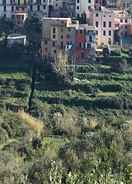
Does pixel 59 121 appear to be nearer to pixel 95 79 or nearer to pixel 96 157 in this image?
pixel 95 79

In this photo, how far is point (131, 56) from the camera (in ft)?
165

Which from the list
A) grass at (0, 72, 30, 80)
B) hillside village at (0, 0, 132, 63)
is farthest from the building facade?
grass at (0, 72, 30, 80)

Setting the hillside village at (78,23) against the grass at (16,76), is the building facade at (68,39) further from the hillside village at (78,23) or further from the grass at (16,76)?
the grass at (16,76)

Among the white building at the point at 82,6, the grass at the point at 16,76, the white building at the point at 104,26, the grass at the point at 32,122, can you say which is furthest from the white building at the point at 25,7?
the grass at the point at 32,122

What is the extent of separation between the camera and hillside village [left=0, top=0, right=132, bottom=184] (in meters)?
34.2

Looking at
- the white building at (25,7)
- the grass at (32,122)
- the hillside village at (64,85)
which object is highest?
the white building at (25,7)

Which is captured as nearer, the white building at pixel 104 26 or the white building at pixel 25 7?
the white building at pixel 104 26

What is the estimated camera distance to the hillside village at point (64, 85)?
112 ft

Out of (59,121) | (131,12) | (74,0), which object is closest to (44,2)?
(74,0)

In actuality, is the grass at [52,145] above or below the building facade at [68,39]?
below

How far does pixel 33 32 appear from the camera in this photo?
170 ft

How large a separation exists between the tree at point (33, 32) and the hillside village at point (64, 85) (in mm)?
59

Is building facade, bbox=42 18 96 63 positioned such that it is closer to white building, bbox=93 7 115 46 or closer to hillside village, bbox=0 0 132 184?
hillside village, bbox=0 0 132 184

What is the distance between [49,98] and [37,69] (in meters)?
3.28
